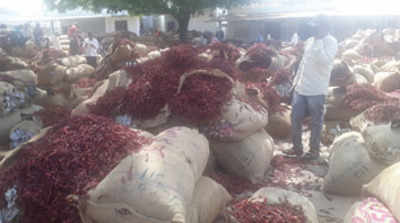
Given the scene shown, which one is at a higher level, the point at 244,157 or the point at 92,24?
the point at 92,24

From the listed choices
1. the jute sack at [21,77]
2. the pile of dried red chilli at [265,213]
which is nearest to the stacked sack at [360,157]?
the pile of dried red chilli at [265,213]

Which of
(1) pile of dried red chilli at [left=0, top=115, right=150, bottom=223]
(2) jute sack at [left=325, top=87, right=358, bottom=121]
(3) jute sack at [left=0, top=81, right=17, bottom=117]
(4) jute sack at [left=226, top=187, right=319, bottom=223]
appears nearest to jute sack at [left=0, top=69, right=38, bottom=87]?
(3) jute sack at [left=0, top=81, right=17, bottom=117]

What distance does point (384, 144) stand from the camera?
9.05ft

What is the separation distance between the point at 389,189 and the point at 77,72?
16.5 ft

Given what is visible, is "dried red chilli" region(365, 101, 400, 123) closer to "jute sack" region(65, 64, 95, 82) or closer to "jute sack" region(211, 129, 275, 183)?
"jute sack" region(211, 129, 275, 183)

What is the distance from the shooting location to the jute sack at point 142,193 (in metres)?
1.74

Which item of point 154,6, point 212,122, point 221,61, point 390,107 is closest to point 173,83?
point 212,122

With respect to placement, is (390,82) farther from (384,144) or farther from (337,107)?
(384,144)

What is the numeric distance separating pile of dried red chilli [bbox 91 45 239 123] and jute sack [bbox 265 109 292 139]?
176 centimetres

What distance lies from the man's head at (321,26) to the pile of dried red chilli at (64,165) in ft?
8.19

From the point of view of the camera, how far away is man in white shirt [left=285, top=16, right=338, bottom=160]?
3859 mm

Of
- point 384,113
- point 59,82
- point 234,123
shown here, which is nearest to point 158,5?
point 59,82

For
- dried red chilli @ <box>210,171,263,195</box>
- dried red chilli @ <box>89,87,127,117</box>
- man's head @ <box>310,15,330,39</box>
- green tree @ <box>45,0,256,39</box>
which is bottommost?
dried red chilli @ <box>210,171,263,195</box>

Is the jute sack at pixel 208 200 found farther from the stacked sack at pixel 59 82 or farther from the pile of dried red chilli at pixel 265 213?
the stacked sack at pixel 59 82
